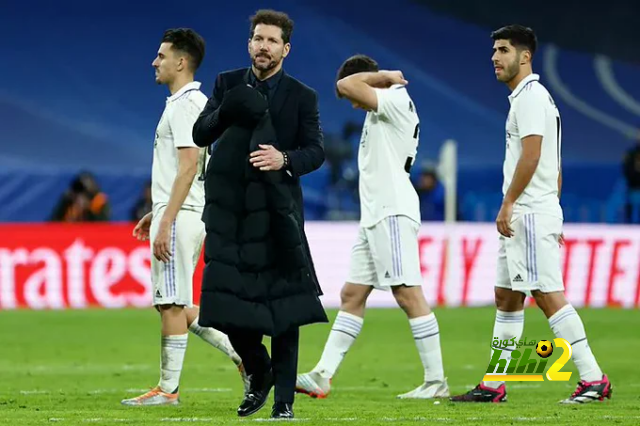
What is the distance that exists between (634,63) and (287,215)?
2256cm

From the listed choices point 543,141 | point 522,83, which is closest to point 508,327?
point 543,141

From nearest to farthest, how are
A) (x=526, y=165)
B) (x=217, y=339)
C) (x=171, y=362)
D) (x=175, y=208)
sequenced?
(x=175, y=208)
(x=526, y=165)
(x=171, y=362)
(x=217, y=339)

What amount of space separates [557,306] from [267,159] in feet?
8.05

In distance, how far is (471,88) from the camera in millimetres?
28656

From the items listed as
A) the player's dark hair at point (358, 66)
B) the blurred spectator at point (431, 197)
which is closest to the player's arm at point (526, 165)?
the player's dark hair at point (358, 66)

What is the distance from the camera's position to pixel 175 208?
8.05 m

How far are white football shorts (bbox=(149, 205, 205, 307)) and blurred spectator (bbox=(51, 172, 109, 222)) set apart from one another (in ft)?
40.0

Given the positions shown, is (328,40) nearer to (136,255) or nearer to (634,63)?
(634,63)

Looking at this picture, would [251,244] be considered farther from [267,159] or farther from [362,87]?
[362,87]

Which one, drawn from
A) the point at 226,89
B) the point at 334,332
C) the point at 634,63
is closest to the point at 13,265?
the point at 334,332

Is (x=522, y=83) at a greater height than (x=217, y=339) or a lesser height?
greater

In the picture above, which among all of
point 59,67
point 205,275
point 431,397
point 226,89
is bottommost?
point 431,397

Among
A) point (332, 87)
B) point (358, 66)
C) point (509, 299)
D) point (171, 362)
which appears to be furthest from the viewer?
point (332, 87)

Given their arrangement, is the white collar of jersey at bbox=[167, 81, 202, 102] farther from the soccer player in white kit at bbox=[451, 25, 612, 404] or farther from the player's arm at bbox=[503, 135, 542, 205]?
the player's arm at bbox=[503, 135, 542, 205]
